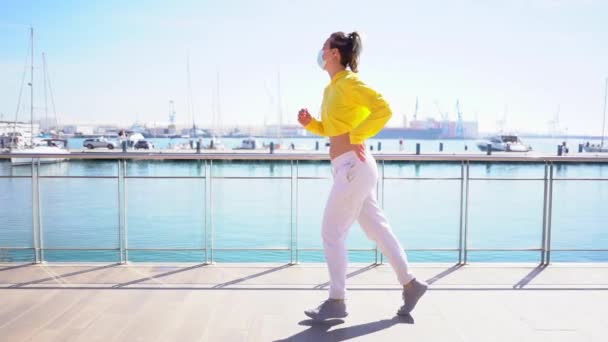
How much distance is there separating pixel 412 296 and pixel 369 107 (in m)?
0.99

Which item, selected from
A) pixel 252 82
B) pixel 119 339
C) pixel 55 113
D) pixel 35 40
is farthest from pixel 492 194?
pixel 252 82

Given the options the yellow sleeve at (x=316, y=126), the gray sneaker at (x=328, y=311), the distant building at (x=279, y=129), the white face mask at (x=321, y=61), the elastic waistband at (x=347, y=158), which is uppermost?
the distant building at (x=279, y=129)

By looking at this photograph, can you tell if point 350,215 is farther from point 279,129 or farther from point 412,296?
point 279,129

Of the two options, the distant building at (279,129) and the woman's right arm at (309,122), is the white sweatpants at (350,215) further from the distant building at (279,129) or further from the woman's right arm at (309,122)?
the distant building at (279,129)

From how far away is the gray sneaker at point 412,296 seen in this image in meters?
2.43

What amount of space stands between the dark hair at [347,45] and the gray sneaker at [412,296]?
3.79 ft

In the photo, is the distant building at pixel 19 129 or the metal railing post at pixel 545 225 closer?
the metal railing post at pixel 545 225

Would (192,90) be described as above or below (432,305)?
above

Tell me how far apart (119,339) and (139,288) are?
79 cm

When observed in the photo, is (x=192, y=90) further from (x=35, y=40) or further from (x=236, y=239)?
(x=236, y=239)

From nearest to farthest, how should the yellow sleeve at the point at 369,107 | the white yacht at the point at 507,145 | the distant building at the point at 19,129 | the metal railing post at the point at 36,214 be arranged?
1. the yellow sleeve at the point at 369,107
2. the metal railing post at the point at 36,214
3. the distant building at the point at 19,129
4. the white yacht at the point at 507,145

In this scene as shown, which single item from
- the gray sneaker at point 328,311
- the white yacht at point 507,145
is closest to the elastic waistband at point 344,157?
the gray sneaker at point 328,311

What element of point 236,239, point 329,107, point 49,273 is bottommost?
point 236,239

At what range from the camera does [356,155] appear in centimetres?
224
